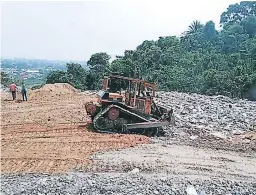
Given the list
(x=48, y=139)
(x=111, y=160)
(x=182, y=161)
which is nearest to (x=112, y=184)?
(x=111, y=160)

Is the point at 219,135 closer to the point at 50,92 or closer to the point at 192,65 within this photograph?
the point at 50,92

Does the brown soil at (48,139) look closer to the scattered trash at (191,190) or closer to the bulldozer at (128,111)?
the bulldozer at (128,111)

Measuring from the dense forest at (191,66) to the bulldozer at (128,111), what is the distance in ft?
34.5

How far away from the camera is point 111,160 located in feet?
29.6

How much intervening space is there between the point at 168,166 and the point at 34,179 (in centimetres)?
292

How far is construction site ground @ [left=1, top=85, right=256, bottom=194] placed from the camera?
23.0 feet

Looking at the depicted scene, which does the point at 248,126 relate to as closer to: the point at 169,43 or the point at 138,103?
the point at 138,103

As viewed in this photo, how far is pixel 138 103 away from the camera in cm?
1187

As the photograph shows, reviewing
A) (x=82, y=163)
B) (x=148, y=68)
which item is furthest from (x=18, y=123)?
(x=148, y=68)

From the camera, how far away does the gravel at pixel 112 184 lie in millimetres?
6656

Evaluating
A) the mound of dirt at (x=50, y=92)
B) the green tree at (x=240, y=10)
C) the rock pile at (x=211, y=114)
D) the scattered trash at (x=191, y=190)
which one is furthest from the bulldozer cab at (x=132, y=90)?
the green tree at (x=240, y=10)

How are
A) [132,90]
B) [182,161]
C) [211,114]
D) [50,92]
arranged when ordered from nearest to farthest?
[182,161] → [132,90] → [211,114] → [50,92]

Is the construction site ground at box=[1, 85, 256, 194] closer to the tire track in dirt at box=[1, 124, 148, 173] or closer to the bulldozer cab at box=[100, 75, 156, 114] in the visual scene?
the tire track in dirt at box=[1, 124, 148, 173]

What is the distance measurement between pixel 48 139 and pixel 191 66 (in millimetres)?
25800
